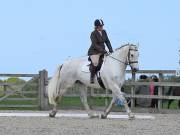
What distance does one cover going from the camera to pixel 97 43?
15.4m

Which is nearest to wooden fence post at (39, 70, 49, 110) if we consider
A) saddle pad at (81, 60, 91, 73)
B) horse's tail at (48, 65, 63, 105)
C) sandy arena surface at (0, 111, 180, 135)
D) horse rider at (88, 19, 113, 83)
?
horse's tail at (48, 65, 63, 105)

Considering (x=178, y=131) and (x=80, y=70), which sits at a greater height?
(x=80, y=70)

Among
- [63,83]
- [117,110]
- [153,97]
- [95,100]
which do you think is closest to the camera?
[63,83]

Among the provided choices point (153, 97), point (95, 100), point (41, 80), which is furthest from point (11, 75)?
point (153, 97)

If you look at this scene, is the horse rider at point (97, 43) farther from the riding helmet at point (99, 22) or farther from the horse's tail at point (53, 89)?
the horse's tail at point (53, 89)

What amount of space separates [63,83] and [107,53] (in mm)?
1683

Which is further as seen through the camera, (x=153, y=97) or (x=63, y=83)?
(x=153, y=97)

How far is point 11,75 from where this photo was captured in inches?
853

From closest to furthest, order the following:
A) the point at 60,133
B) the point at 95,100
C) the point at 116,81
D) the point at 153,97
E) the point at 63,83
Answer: the point at 60,133, the point at 116,81, the point at 63,83, the point at 153,97, the point at 95,100

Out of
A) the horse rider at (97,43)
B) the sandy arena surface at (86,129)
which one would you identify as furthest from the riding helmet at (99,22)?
the sandy arena surface at (86,129)

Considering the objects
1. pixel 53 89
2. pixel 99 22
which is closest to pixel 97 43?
pixel 99 22

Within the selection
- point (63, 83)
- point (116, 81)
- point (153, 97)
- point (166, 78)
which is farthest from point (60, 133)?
point (166, 78)

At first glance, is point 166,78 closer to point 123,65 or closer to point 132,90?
point 132,90

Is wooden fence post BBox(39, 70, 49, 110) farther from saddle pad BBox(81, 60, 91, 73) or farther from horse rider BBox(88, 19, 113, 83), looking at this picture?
horse rider BBox(88, 19, 113, 83)
